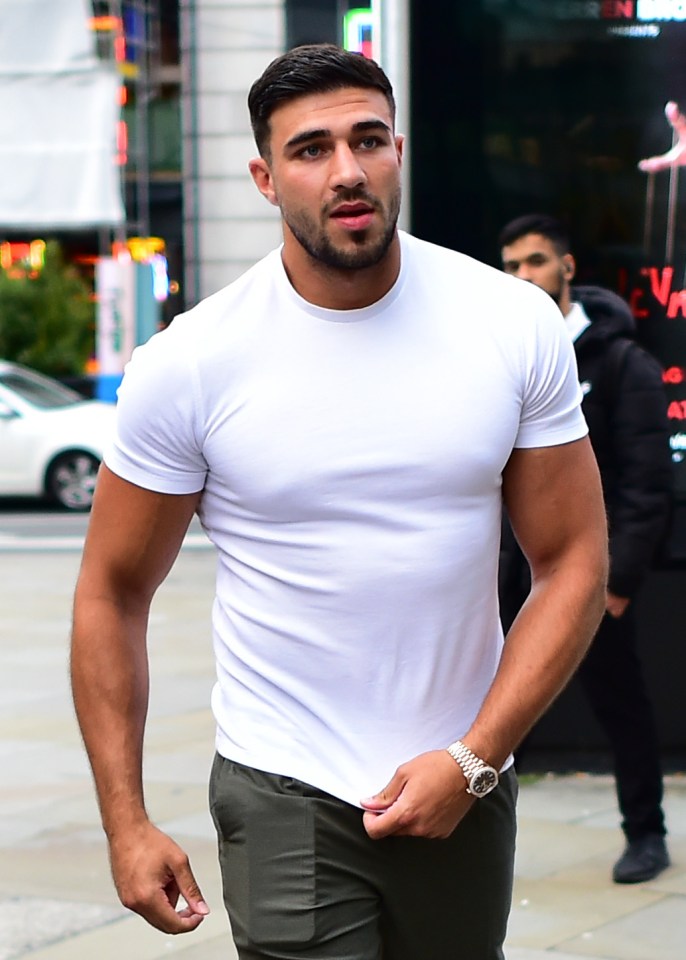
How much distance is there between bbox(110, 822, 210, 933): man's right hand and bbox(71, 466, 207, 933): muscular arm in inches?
0.4

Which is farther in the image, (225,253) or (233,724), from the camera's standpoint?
(225,253)

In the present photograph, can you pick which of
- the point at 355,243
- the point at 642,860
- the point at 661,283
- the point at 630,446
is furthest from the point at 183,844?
the point at 355,243

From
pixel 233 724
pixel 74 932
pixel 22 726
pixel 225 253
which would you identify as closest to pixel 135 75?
pixel 225 253

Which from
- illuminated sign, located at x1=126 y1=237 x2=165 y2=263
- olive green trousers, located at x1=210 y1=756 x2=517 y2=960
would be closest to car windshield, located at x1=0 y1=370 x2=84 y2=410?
illuminated sign, located at x1=126 y1=237 x2=165 y2=263

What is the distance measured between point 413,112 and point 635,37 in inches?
31.9

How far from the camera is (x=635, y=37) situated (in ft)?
20.5

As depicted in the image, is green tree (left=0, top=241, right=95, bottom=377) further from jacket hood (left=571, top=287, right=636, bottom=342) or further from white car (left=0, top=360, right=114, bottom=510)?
jacket hood (left=571, top=287, right=636, bottom=342)

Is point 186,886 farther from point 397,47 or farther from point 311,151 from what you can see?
point 397,47

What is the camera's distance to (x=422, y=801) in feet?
7.82

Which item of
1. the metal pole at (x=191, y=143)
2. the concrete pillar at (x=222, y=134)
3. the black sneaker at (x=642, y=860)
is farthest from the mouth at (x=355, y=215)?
the metal pole at (x=191, y=143)

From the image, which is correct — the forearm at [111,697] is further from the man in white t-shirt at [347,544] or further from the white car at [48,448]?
the white car at [48,448]

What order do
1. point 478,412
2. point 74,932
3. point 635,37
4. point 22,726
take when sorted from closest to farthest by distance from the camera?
1. point 478,412
2. point 74,932
3. point 635,37
4. point 22,726

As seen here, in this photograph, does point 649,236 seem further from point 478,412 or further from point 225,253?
point 225,253

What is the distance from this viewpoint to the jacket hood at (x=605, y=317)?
532 centimetres
